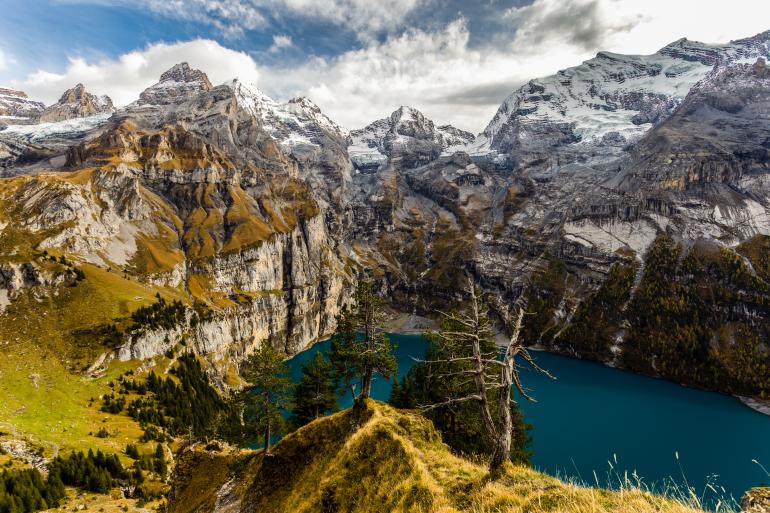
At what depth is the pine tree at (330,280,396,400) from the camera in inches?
1243

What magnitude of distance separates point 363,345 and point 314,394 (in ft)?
61.5

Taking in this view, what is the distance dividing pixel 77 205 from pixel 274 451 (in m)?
180

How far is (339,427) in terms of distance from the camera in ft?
88.6

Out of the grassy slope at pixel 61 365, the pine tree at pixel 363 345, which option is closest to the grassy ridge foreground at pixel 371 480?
the pine tree at pixel 363 345

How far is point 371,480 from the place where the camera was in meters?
18.8

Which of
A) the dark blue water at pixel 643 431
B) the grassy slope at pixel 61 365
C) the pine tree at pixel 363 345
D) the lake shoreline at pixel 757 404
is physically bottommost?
the lake shoreline at pixel 757 404

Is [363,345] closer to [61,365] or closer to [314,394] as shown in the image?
[314,394]

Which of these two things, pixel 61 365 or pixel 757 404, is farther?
pixel 757 404

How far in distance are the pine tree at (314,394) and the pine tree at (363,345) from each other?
11.8m

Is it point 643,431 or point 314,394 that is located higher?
point 314,394

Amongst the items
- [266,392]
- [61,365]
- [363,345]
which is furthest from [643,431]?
[61,365]

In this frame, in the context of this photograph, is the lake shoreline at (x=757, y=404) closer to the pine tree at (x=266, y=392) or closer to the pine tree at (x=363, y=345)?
the pine tree at (x=363, y=345)

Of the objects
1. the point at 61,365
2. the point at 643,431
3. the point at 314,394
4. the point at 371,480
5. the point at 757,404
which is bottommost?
the point at 757,404

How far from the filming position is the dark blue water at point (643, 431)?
78250 millimetres
